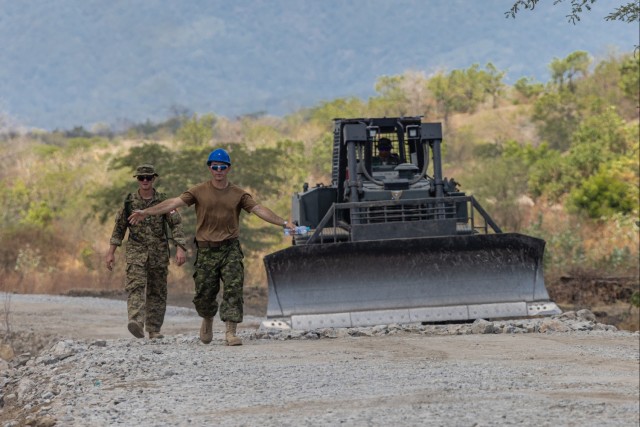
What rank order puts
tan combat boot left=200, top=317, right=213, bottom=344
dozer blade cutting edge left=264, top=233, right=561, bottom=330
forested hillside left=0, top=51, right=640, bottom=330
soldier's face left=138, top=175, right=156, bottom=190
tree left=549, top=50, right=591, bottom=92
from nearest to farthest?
tan combat boot left=200, top=317, right=213, bottom=344
soldier's face left=138, top=175, right=156, bottom=190
dozer blade cutting edge left=264, top=233, right=561, bottom=330
forested hillside left=0, top=51, right=640, bottom=330
tree left=549, top=50, right=591, bottom=92

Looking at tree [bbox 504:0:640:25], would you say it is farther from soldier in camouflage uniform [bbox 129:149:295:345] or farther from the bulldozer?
soldier in camouflage uniform [bbox 129:149:295:345]

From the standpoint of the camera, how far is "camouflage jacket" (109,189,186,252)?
11930 mm

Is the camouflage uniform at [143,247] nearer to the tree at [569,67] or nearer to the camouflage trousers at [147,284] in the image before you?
the camouflage trousers at [147,284]

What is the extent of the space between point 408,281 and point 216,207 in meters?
3.68

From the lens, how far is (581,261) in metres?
26.3

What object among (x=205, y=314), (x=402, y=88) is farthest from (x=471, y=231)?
(x=402, y=88)

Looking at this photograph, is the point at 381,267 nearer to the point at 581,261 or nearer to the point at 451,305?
the point at 451,305

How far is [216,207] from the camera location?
10.9 metres

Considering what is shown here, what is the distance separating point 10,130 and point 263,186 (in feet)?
241

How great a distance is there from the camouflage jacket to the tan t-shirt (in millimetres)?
907

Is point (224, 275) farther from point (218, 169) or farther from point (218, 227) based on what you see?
point (218, 169)

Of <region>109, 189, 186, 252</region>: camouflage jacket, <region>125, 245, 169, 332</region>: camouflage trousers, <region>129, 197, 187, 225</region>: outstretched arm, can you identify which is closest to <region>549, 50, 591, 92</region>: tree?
<region>125, 245, 169, 332</region>: camouflage trousers

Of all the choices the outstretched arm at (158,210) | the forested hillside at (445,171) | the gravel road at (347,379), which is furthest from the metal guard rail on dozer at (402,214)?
the forested hillside at (445,171)

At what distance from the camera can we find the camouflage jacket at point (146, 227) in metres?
11.9
